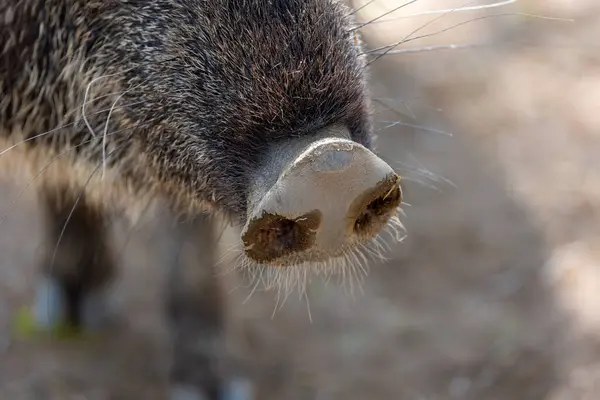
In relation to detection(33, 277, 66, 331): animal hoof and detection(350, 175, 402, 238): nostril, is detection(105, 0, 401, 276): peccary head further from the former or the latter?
detection(33, 277, 66, 331): animal hoof

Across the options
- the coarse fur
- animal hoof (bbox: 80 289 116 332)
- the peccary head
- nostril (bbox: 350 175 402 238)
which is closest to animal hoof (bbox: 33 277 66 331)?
animal hoof (bbox: 80 289 116 332)

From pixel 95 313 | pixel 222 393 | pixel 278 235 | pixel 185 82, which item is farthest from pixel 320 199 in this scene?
pixel 95 313

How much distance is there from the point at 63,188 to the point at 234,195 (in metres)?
1.29

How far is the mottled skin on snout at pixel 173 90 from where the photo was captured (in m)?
1.63

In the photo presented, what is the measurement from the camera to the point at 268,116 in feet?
5.24

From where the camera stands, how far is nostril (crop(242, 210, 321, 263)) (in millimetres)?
1472

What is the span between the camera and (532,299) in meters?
3.15

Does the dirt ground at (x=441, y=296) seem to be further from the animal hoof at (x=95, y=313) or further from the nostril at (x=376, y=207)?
the nostril at (x=376, y=207)

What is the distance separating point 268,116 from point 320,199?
24cm

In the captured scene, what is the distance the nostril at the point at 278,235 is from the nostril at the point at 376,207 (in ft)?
0.27

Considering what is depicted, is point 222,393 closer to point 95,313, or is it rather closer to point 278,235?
point 95,313

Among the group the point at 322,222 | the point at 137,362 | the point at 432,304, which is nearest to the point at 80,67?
the point at 322,222

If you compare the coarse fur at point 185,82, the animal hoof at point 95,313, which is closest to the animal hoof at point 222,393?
the animal hoof at point 95,313

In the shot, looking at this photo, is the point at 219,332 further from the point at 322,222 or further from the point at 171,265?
the point at 322,222
